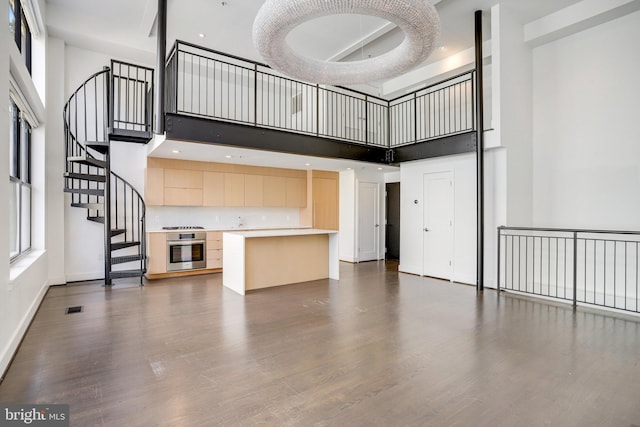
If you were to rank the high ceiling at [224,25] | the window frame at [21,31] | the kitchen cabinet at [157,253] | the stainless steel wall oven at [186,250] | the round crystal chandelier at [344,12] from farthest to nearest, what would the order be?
the stainless steel wall oven at [186,250] → the kitchen cabinet at [157,253] → the high ceiling at [224,25] → the window frame at [21,31] → the round crystal chandelier at [344,12]

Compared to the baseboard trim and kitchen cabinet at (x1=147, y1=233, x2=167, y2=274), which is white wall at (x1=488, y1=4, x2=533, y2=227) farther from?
the baseboard trim

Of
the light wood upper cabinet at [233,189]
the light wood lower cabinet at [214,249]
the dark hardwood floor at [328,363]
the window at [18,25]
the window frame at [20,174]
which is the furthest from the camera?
the light wood upper cabinet at [233,189]

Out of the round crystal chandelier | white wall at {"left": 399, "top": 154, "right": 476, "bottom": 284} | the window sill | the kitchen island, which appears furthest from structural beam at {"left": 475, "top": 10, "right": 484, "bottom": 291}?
the window sill

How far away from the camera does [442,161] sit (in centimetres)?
680

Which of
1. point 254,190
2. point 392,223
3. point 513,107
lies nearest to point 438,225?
point 513,107

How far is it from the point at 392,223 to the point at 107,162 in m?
7.10

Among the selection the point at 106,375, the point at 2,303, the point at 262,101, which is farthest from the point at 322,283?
the point at 262,101

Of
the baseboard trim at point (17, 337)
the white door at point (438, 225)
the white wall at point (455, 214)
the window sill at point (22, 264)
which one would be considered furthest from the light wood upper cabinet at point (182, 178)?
the white door at point (438, 225)

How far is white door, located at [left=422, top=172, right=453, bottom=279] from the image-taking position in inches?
263

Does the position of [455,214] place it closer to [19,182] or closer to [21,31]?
[19,182]

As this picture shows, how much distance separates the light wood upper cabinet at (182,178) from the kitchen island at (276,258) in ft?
5.77

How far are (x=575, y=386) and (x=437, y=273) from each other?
4293 mm

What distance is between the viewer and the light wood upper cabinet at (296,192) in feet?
28.3

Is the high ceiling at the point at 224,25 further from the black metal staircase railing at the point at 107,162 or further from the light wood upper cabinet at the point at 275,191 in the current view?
the light wood upper cabinet at the point at 275,191
